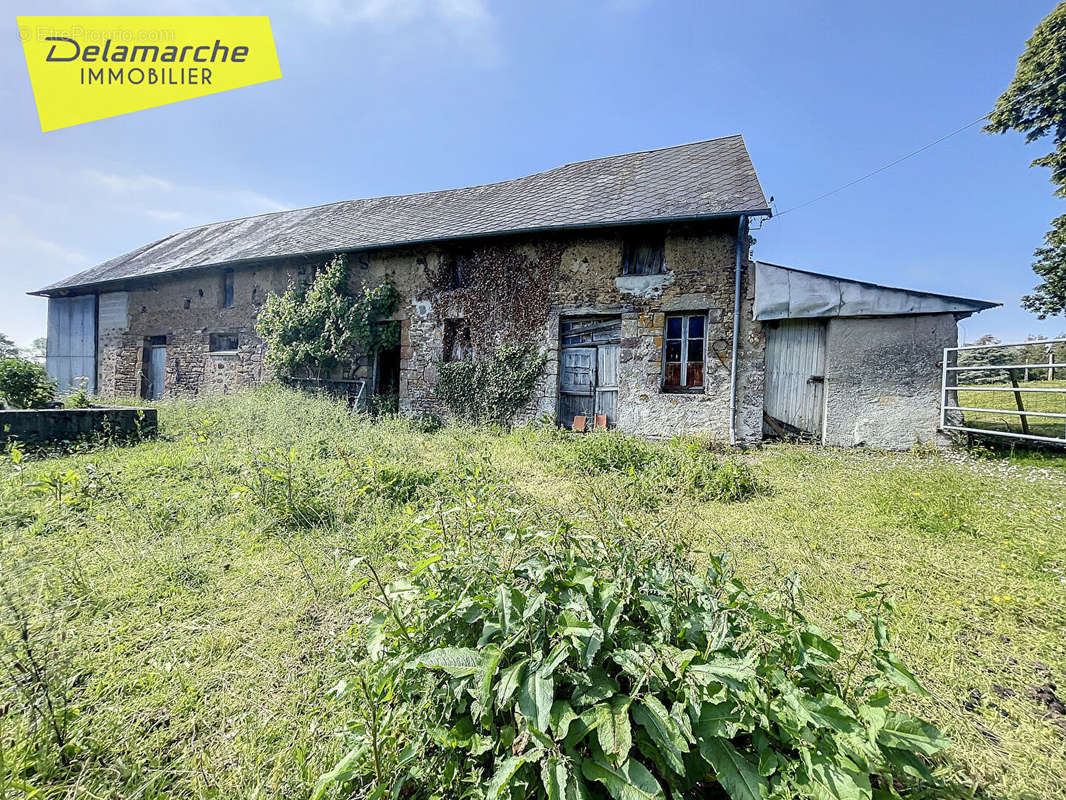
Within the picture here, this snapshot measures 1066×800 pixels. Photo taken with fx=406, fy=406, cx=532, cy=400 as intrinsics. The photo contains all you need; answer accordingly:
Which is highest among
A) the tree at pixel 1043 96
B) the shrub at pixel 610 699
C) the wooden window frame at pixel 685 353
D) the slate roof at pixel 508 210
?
the tree at pixel 1043 96

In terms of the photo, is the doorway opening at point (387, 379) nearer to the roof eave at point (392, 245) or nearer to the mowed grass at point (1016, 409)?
the roof eave at point (392, 245)

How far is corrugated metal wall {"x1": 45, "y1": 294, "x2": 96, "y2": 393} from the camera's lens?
13.3 m

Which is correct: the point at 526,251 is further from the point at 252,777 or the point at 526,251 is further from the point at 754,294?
the point at 252,777

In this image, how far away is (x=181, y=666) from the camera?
1.75 m

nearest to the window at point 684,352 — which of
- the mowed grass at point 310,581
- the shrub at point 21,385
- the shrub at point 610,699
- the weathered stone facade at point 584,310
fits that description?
the weathered stone facade at point 584,310

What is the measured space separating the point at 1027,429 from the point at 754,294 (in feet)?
13.9

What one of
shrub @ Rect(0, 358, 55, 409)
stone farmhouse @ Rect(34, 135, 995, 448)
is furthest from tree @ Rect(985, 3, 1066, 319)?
shrub @ Rect(0, 358, 55, 409)

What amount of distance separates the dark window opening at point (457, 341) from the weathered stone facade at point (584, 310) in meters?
0.15

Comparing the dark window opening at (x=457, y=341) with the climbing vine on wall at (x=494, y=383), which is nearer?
the climbing vine on wall at (x=494, y=383)

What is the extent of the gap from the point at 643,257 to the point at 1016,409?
7.38 metres

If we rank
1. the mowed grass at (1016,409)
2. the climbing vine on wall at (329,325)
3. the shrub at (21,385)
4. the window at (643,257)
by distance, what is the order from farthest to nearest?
1. the climbing vine on wall at (329,325)
2. the window at (643,257)
3. the shrub at (21,385)
4. the mowed grass at (1016,409)

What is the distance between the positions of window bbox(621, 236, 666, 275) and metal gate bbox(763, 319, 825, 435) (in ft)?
7.50

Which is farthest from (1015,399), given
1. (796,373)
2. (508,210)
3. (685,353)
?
(508,210)

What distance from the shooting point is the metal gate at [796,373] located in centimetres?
689
